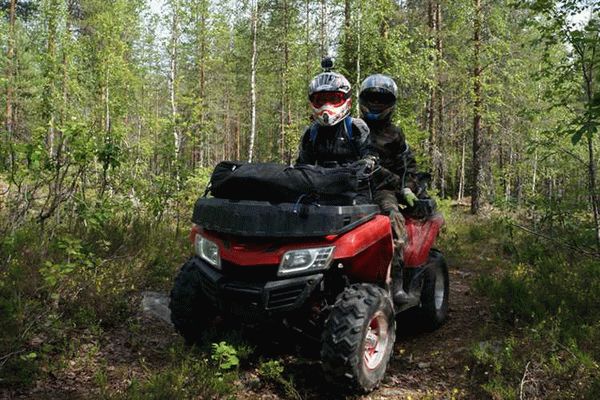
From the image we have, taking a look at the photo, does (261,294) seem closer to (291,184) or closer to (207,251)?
(207,251)

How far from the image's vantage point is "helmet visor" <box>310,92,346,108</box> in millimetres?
4383

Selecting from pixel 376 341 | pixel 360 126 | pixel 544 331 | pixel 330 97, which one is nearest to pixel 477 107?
pixel 360 126

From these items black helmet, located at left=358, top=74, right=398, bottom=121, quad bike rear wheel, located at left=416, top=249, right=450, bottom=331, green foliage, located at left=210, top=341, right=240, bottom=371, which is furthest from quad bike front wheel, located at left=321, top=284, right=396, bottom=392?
black helmet, located at left=358, top=74, right=398, bottom=121

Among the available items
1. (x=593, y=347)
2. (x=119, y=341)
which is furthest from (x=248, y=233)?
(x=593, y=347)

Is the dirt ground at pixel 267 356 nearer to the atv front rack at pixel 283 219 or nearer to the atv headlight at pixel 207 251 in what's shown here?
the atv headlight at pixel 207 251

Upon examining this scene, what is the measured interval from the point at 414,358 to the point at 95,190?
4.55 m

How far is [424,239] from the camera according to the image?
4.88 metres

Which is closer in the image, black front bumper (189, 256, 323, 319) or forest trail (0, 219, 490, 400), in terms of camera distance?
black front bumper (189, 256, 323, 319)

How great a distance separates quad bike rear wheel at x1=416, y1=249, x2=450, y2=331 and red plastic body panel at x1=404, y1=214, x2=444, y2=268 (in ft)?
0.66

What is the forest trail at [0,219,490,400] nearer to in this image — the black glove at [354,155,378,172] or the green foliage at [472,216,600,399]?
the green foliage at [472,216,600,399]

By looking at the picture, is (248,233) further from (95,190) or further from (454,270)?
(454,270)

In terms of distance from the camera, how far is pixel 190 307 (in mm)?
3920

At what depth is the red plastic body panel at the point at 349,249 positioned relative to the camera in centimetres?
339

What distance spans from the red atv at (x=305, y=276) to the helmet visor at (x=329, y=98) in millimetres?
1144
